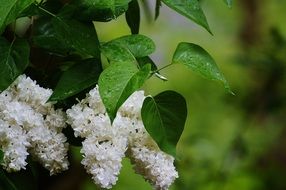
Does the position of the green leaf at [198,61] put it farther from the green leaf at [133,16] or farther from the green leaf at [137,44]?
the green leaf at [133,16]

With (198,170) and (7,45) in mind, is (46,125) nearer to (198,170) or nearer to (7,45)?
(7,45)

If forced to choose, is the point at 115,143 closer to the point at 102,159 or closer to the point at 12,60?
the point at 102,159

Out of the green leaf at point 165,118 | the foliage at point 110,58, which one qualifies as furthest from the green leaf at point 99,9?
the green leaf at point 165,118

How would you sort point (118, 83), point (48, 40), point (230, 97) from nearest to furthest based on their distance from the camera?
point (118, 83), point (48, 40), point (230, 97)

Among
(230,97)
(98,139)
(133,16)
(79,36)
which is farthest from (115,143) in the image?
(230,97)

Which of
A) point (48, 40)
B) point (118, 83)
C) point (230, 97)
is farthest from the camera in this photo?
point (230, 97)
